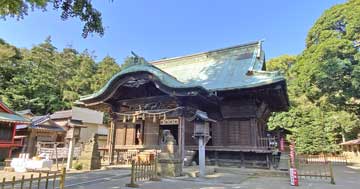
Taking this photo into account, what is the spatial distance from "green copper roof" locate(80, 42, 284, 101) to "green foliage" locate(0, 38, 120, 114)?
22.3m

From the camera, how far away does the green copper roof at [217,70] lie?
448 inches

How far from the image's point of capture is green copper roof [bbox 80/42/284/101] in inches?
448

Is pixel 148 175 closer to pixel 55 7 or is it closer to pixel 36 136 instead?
pixel 55 7

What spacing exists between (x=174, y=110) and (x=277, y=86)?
5.19 metres

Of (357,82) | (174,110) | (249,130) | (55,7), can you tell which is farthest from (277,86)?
(357,82)

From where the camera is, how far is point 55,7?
593cm

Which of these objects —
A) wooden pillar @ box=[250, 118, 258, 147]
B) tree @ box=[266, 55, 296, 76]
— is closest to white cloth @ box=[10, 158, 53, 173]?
wooden pillar @ box=[250, 118, 258, 147]

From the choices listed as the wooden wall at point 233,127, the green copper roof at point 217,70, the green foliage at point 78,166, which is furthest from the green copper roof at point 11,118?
the wooden wall at point 233,127

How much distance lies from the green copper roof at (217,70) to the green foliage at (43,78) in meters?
22.3

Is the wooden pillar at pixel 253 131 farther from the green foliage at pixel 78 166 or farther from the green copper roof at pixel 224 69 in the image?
the green foliage at pixel 78 166

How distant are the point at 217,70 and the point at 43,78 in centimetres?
3061

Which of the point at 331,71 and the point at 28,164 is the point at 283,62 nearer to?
the point at 331,71

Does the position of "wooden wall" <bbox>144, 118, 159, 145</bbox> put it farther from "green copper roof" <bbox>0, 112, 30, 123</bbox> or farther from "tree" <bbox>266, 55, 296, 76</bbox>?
"tree" <bbox>266, 55, 296, 76</bbox>

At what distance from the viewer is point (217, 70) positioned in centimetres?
1585
